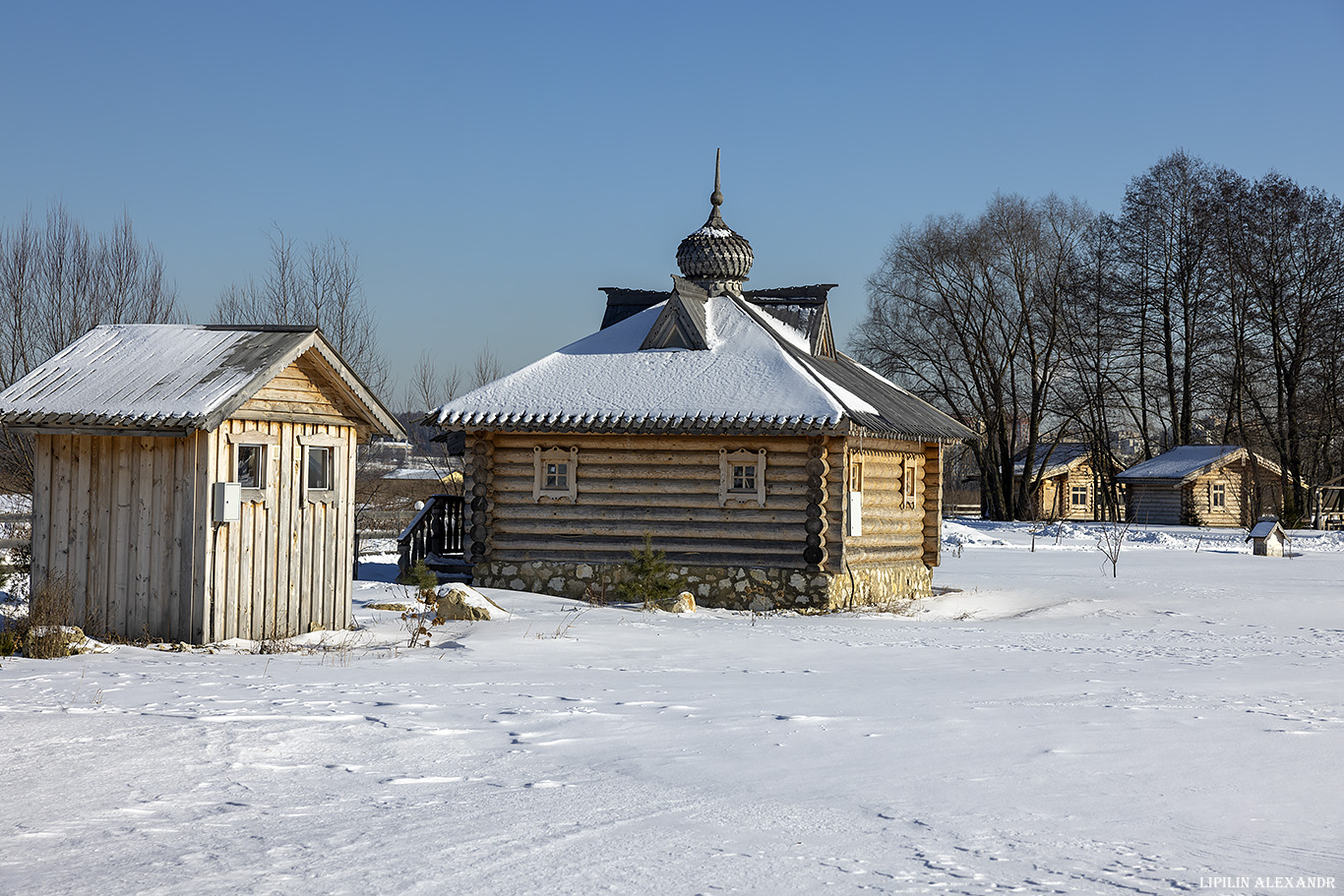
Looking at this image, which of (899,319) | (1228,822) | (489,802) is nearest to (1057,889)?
(1228,822)

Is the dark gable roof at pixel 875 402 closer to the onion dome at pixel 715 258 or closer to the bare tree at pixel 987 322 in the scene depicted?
the onion dome at pixel 715 258

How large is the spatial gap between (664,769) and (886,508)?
1416 centimetres

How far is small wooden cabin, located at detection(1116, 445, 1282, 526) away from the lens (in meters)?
50.2

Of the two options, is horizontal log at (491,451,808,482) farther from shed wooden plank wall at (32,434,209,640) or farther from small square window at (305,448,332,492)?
shed wooden plank wall at (32,434,209,640)

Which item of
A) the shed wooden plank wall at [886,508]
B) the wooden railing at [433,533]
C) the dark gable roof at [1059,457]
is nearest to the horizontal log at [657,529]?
the shed wooden plank wall at [886,508]

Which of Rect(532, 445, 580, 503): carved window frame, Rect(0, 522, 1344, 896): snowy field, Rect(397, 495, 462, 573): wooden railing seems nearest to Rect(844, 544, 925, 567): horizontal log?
Rect(532, 445, 580, 503): carved window frame

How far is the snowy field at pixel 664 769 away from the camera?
519 cm

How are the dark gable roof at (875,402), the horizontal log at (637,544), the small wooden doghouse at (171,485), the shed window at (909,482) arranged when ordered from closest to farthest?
the small wooden doghouse at (171,485)
the horizontal log at (637,544)
the dark gable roof at (875,402)
the shed window at (909,482)

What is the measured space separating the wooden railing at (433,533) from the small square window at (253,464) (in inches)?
250

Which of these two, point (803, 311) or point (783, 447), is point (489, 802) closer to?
point (783, 447)

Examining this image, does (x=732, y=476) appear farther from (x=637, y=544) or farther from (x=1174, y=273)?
(x=1174, y=273)

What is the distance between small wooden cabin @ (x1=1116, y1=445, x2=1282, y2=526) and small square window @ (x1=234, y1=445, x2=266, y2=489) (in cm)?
4384

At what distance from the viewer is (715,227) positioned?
2423cm

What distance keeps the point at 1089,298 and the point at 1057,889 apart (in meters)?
47.8
